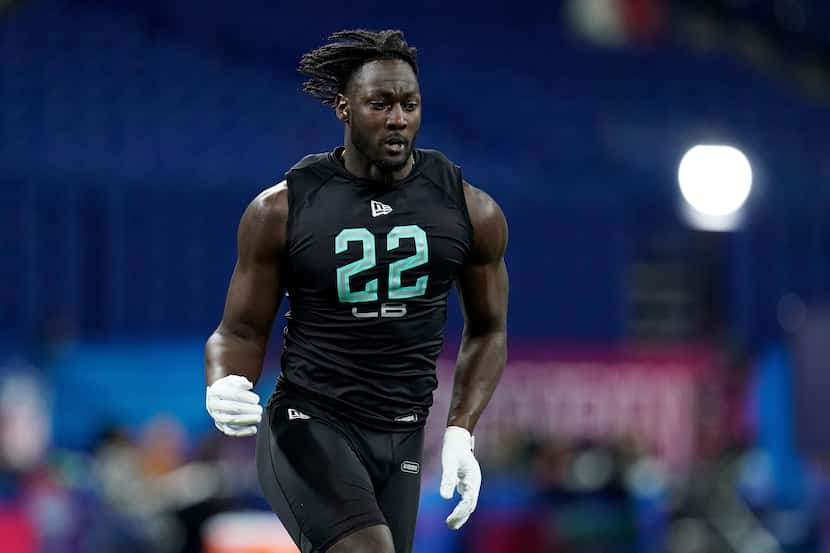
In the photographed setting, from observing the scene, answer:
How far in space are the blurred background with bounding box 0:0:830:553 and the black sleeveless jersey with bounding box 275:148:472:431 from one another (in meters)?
2.79

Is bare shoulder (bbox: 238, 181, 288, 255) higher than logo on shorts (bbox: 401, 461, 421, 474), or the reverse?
bare shoulder (bbox: 238, 181, 288, 255)

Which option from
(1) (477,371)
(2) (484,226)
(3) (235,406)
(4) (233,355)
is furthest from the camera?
(1) (477,371)

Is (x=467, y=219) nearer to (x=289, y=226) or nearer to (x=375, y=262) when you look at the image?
(x=375, y=262)

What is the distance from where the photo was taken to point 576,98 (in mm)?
14359

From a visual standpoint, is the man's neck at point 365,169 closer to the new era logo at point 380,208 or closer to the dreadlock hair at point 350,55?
the new era logo at point 380,208

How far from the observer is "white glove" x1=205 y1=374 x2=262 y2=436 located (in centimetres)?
380

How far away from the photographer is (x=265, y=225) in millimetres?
3996

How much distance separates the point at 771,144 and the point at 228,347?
10687 mm

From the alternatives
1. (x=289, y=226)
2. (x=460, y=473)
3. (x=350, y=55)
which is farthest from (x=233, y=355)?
(x=350, y=55)

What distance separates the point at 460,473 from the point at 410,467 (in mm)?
153

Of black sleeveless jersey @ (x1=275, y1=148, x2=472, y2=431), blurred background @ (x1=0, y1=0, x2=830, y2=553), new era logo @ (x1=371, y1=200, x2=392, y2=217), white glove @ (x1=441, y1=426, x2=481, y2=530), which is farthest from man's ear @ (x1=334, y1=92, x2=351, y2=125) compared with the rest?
blurred background @ (x1=0, y1=0, x2=830, y2=553)

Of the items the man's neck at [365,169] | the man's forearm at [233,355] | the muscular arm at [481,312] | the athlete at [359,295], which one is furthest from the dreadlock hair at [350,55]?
the man's forearm at [233,355]

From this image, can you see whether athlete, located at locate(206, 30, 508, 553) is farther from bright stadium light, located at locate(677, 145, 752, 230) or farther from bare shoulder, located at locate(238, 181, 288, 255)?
bright stadium light, located at locate(677, 145, 752, 230)

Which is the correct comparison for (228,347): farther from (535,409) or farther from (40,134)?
(40,134)
